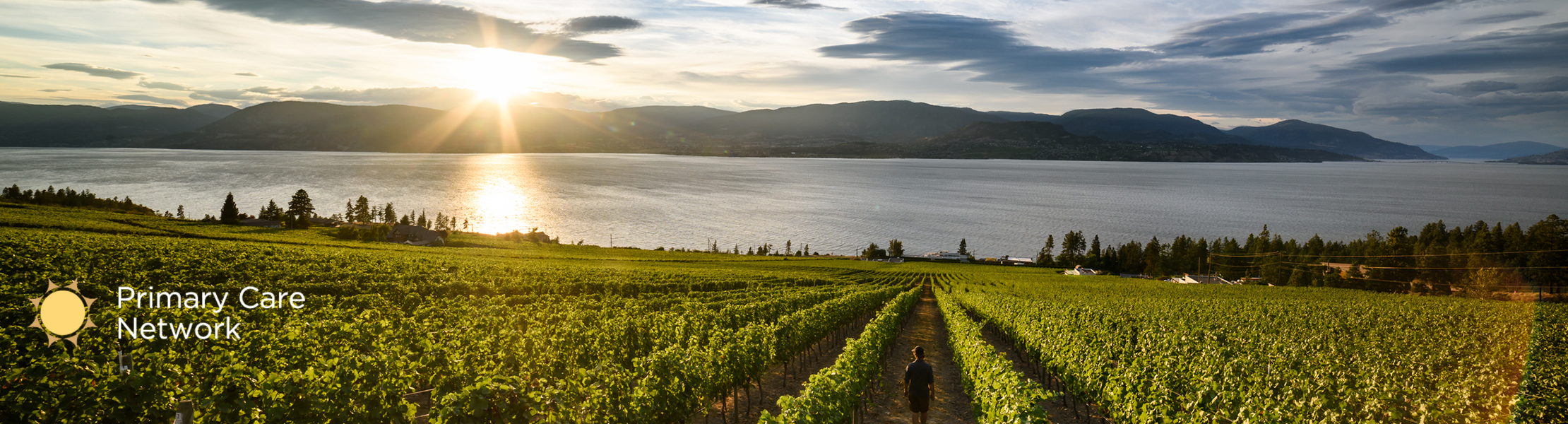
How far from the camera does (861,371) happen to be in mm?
14219

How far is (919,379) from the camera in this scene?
501 inches

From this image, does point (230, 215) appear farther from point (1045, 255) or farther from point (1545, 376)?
point (1045, 255)

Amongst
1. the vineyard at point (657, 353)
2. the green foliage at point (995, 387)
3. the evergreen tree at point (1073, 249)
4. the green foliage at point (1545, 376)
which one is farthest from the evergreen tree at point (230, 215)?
the evergreen tree at point (1073, 249)

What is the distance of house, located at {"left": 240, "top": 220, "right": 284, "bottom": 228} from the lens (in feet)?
281

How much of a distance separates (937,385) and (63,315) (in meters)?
18.6

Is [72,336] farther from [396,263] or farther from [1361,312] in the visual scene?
[1361,312]

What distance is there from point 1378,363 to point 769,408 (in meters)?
14.9

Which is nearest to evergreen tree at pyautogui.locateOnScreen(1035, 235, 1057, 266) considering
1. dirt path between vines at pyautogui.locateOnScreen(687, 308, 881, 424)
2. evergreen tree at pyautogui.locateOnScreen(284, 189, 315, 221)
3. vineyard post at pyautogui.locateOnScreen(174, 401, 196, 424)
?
dirt path between vines at pyautogui.locateOnScreen(687, 308, 881, 424)

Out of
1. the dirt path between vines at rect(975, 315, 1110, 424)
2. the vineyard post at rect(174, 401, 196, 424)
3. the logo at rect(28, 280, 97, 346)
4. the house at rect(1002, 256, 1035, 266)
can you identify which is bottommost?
the house at rect(1002, 256, 1035, 266)

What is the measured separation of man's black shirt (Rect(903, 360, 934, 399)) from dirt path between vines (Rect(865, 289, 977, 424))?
258 cm

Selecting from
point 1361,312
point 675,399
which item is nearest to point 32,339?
point 675,399

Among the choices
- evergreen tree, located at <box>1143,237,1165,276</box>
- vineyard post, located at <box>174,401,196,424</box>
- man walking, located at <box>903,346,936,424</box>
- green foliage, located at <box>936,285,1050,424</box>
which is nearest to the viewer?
vineyard post, located at <box>174,401,196,424</box>

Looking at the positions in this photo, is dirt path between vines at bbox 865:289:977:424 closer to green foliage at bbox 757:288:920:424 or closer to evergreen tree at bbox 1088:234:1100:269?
green foliage at bbox 757:288:920:424

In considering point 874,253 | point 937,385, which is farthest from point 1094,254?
point 937,385
